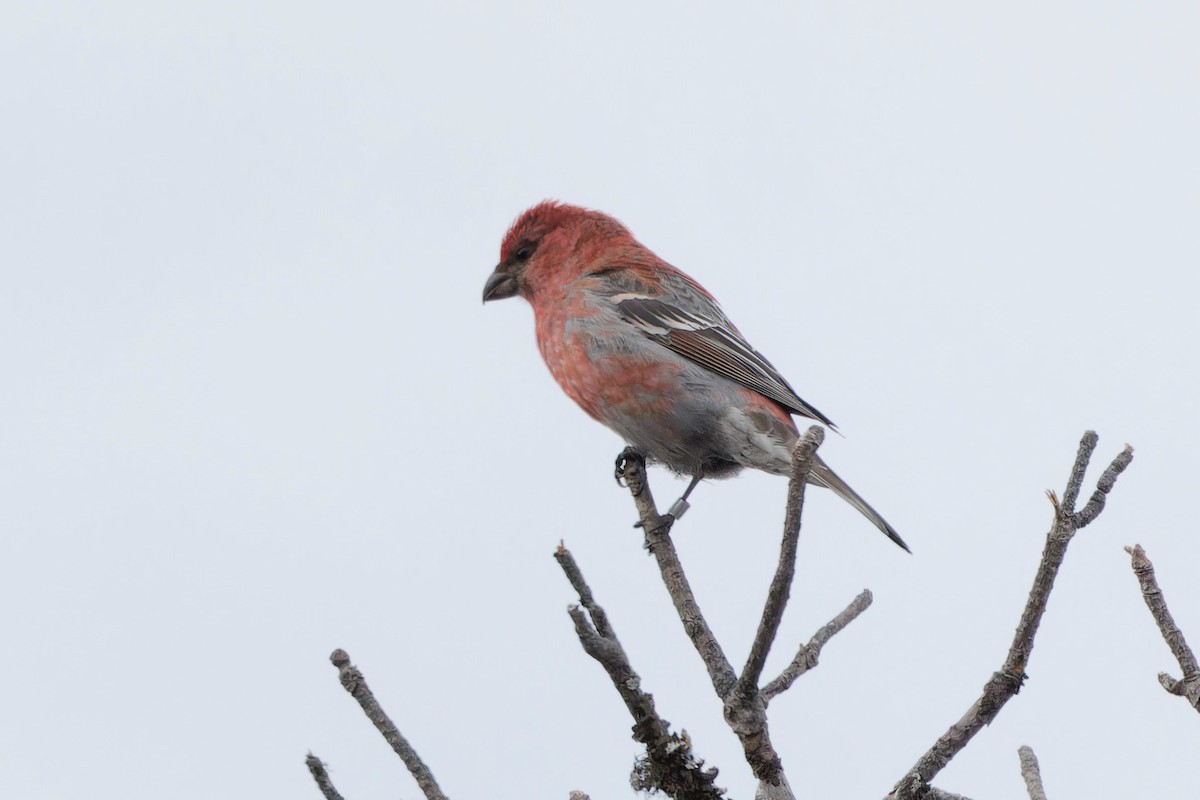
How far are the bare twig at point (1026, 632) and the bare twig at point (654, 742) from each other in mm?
606

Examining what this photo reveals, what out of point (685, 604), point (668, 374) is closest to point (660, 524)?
point (685, 604)

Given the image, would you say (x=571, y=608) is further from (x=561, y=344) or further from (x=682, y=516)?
(x=561, y=344)

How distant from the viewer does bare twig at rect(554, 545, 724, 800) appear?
11.6 ft

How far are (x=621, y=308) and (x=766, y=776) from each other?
13.1ft

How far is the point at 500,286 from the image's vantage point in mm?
8117

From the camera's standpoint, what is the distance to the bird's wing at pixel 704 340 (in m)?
6.95

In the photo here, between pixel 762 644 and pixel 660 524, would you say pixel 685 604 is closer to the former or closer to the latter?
pixel 660 524

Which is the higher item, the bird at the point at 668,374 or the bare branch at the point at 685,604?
the bird at the point at 668,374

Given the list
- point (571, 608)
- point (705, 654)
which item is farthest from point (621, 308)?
point (571, 608)

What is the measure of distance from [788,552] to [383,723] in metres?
1.07

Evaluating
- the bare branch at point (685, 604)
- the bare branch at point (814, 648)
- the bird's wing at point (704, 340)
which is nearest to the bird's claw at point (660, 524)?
the bare branch at point (685, 604)

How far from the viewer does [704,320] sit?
7434 millimetres

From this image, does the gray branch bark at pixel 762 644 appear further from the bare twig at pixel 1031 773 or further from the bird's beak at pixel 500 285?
the bird's beak at pixel 500 285

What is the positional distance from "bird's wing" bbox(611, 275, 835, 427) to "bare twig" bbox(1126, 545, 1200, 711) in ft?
12.6
